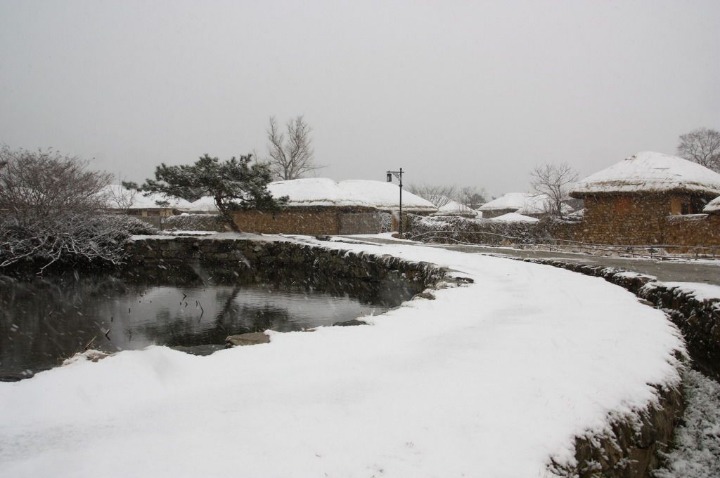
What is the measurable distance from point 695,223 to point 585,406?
19.3 metres

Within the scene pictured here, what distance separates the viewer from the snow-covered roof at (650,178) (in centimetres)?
1928

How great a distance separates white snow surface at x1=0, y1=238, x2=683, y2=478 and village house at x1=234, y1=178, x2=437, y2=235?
24.6 m

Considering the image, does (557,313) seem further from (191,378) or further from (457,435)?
(191,378)

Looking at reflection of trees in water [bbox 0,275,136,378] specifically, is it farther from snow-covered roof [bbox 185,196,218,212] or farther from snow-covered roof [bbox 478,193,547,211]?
snow-covered roof [bbox 478,193,547,211]

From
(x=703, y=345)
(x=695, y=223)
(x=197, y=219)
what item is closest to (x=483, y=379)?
(x=703, y=345)

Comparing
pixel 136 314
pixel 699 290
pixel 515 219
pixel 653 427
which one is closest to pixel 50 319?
pixel 136 314

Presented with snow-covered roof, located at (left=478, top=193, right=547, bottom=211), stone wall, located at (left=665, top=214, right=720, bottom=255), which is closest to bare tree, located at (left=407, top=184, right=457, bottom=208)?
snow-covered roof, located at (left=478, top=193, right=547, bottom=211)

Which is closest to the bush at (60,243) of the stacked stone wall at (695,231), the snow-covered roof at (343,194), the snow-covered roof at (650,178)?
the snow-covered roof at (343,194)

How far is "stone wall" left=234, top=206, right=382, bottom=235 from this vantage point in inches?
1148

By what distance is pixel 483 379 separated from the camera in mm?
3205

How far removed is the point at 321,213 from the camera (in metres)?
29.2

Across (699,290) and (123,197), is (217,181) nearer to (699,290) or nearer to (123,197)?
(123,197)

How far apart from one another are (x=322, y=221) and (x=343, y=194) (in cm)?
268

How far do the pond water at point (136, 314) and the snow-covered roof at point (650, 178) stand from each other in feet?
50.3
